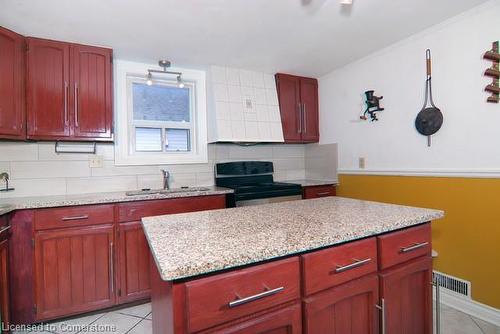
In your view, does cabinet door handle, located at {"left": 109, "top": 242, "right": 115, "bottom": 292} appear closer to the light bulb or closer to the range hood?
the range hood

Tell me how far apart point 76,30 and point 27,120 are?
84cm

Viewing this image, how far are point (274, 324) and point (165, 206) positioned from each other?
1.67 meters

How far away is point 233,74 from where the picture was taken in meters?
3.01

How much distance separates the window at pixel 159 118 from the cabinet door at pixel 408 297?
2.36m

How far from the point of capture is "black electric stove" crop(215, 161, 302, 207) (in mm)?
2625

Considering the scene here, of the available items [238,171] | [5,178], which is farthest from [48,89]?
[238,171]

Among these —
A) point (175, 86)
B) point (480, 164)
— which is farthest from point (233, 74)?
point (480, 164)

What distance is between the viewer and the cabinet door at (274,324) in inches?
30.7

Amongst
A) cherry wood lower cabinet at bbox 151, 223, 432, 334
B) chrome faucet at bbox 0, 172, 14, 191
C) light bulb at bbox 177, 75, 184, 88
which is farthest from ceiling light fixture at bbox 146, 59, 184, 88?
cherry wood lower cabinet at bbox 151, 223, 432, 334

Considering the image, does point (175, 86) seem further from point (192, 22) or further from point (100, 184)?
point (100, 184)

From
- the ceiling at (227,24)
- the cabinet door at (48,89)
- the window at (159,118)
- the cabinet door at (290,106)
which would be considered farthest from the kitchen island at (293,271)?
the cabinet door at (290,106)

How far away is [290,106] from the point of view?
334 cm

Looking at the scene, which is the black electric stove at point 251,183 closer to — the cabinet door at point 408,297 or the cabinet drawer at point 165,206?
the cabinet drawer at point 165,206

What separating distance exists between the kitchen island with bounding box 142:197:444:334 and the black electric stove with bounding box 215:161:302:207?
120 cm
